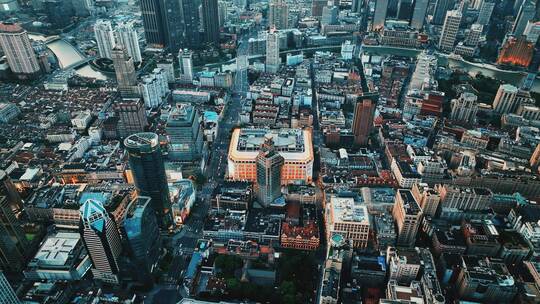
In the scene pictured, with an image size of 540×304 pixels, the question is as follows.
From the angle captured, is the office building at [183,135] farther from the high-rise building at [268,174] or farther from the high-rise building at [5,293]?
the high-rise building at [5,293]

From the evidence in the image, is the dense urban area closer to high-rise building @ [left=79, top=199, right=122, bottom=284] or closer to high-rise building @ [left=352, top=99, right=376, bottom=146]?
high-rise building @ [left=79, top=199, right=122, bottom=284]

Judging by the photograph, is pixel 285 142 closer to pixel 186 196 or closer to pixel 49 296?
pixel 186 196

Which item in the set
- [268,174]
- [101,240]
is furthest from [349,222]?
[101,240]

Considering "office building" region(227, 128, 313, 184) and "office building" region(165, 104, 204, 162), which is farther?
"office building" region(165, 104, 204, 162)

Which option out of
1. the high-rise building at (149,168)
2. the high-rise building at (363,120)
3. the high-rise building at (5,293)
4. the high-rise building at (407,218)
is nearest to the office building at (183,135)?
the high-rise building at (149,168)

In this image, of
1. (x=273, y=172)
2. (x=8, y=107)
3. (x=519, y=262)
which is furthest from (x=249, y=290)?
(x=8, y=107)

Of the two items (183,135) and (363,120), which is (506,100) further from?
(183,135)

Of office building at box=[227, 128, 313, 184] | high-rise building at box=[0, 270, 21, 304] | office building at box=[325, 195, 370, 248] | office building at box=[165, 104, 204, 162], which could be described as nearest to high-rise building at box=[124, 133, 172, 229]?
office building at box=[165, 104, 204, 162]
